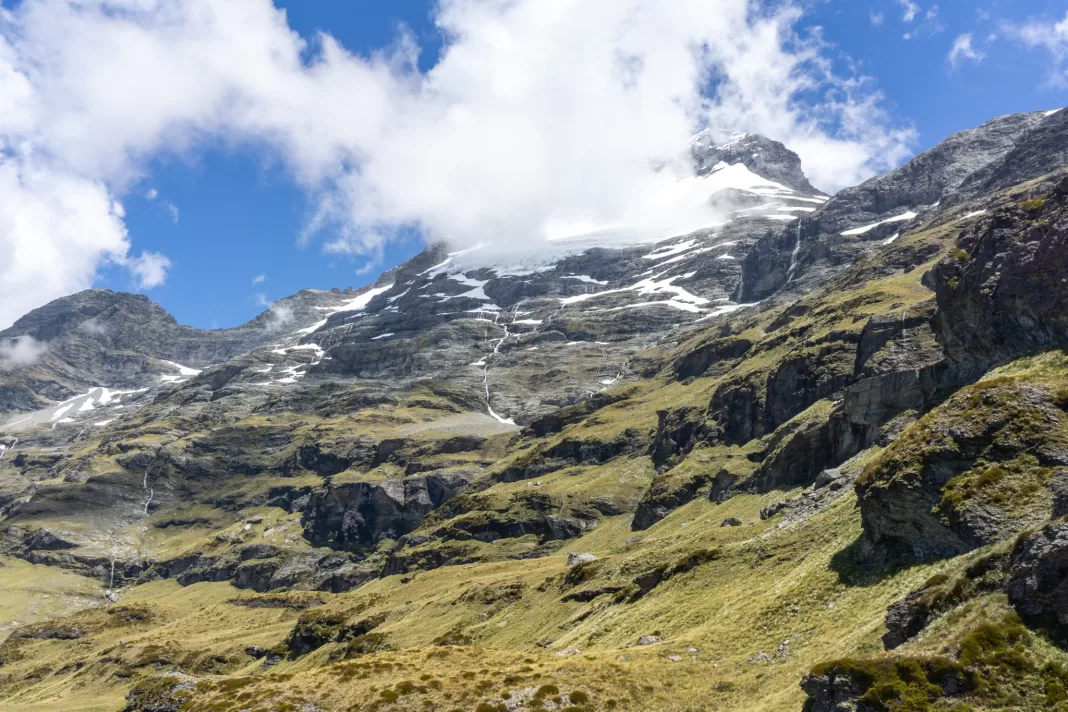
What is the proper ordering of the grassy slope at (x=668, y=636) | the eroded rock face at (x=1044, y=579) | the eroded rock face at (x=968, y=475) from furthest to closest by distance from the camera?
the grassy slope at (x=668, y=636), the eroded rock face at (x=968, y=475), the eroded rock face at (x=1044, y=579)

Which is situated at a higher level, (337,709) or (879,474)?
(879,474)

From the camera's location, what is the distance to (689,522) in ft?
443

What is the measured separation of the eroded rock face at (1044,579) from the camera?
2702 centimetres

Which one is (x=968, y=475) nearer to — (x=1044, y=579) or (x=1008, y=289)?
(x=1044, y=579)

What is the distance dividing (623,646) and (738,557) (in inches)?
576

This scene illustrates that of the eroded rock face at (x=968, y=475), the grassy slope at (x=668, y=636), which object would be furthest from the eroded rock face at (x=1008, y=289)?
the eroded rock face at (x=968, y=475)

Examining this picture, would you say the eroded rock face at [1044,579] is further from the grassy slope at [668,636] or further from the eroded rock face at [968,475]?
the eroded rock face at [968,475]

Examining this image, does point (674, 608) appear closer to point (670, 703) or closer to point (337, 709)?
point (670, 703)

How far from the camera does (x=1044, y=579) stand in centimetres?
2786

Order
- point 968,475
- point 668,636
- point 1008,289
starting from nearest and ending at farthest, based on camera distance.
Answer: point 968,475
point 668,636
point 1008,289

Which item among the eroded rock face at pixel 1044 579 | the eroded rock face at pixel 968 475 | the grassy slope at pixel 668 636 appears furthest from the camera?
the grassy slope at pixel 668 636

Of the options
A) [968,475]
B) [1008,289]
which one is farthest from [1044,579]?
[1008,289]

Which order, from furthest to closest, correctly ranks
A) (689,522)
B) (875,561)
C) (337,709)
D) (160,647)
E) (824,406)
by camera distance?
1. (160,647)
2. (824,406)
3. (689,522)
4. (337,709)
5. (875,561)

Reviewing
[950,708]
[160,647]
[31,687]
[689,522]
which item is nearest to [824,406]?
[689,522]
